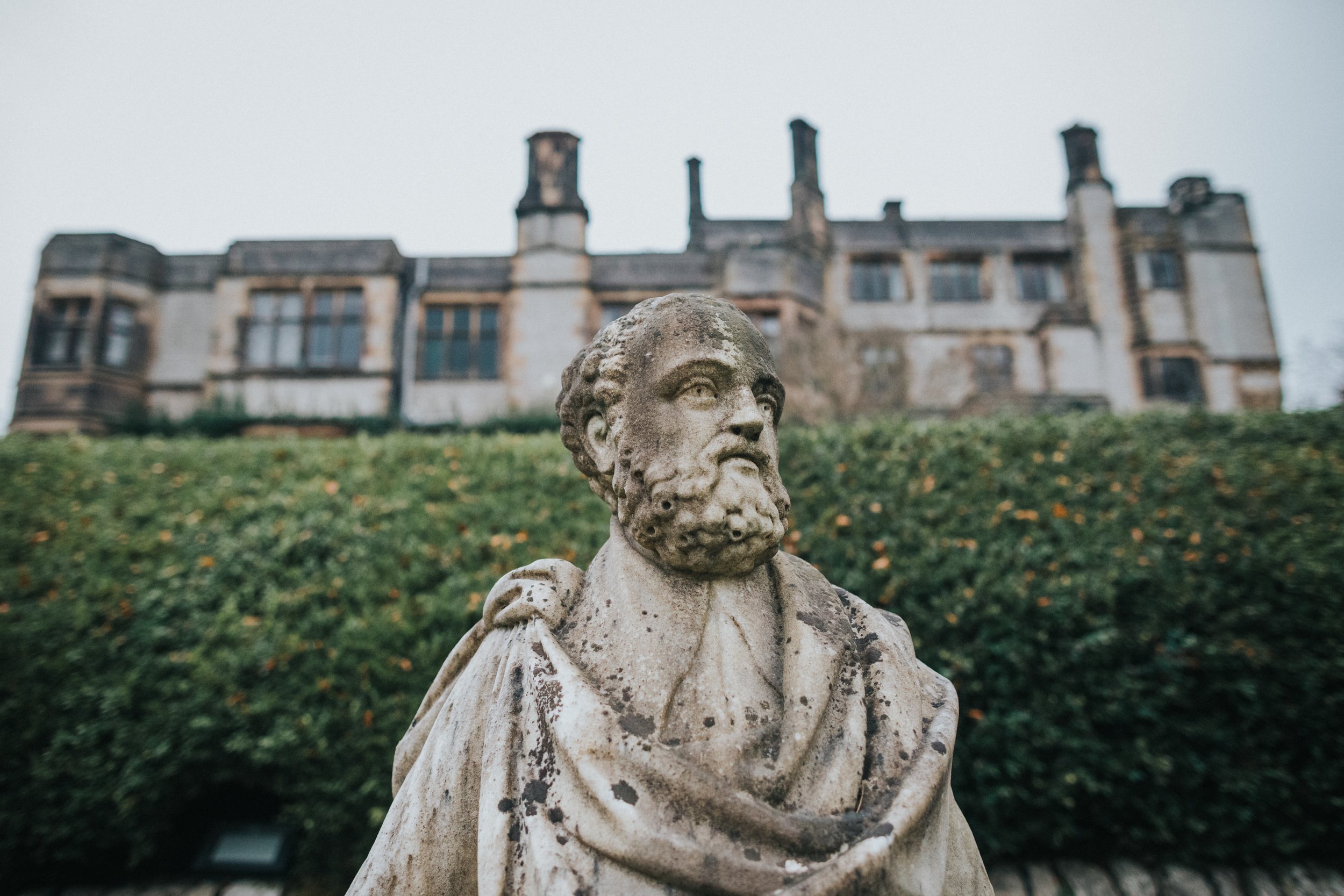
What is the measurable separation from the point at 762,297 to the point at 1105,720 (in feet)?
48.9

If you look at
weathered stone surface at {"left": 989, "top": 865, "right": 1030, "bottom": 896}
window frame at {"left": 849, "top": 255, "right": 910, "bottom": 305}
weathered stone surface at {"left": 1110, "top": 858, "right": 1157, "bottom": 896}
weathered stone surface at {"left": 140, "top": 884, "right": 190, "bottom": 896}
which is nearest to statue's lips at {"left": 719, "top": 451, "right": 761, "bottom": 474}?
weathered stone surface at {"left": 989, "top": 865, "right": 1030, "bottom": 896}

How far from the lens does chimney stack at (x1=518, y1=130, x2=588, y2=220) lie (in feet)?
64.2

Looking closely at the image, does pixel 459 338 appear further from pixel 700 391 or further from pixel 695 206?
pixel 700 391

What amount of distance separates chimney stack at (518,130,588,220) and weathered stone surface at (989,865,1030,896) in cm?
1808

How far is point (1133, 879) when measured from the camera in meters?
4.12

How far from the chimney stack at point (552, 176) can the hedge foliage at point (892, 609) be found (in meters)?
15.2

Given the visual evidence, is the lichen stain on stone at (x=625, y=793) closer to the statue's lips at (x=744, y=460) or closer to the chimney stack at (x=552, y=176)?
the statue's lips at (x=744, y=460)

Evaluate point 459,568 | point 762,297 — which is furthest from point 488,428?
point 459,568

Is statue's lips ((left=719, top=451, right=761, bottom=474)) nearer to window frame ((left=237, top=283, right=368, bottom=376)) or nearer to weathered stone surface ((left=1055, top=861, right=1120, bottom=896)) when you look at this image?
weathered stone surface ((left=1055, top=861, right=1120, bottom=896))

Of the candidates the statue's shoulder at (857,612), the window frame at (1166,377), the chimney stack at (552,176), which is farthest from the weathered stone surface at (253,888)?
the window frame at (1166,377)

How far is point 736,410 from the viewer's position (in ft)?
6.17

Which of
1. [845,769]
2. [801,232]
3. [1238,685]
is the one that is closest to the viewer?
[845,769]

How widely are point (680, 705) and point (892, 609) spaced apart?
3.33 meters

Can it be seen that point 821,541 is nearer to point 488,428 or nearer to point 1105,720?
point 1105,720
